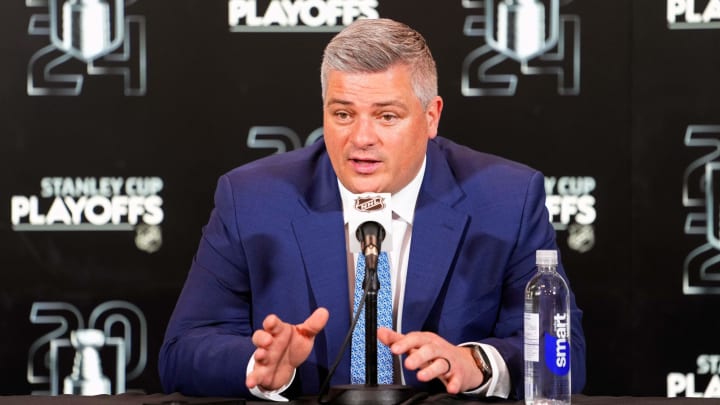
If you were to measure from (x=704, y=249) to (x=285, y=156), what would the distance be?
188 centimetres

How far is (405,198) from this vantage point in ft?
9.59

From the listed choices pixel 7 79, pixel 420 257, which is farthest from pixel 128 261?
pixel 420 257

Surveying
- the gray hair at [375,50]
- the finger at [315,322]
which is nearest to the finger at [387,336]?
the finger at [315,322]

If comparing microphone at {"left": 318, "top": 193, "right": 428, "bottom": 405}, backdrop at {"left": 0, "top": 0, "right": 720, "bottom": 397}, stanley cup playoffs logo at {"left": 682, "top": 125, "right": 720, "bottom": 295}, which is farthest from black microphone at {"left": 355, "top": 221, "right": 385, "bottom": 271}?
stanley cup playoffs logo at {"left": 682, "top": 125, "right": 720, "bottom": 295}

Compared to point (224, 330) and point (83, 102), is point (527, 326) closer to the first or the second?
point (224, 330)

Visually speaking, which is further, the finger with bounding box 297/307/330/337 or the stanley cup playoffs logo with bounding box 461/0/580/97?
the stanley cup playoffs logo with bounding box 461/0/580/97

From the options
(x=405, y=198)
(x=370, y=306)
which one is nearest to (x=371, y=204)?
(x=370, y=306)

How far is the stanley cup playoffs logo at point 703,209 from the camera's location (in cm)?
418

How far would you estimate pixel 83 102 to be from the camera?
426 cm

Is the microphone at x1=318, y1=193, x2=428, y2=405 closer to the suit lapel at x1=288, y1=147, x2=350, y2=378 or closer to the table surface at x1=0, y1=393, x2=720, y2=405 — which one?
the table surface at x1=0, y1=393, x2=720, y2=405

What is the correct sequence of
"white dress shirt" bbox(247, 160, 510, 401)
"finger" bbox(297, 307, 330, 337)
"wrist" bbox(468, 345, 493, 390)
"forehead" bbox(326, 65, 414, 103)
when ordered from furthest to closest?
1. "white dress shirt" bbox(247, 160, 510, 401)
2. "forehead" bbox(326, 65, 414, 103)
3. "wrist" bbox(468, 345, 493, 390)
4. "finger" bbox(297, 307, 330, 337)

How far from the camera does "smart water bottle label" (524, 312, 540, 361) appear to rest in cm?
225

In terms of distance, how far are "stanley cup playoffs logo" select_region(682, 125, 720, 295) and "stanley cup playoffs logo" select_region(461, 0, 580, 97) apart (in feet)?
1.69

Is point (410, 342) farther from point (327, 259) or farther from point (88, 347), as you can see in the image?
point (88, 347)
